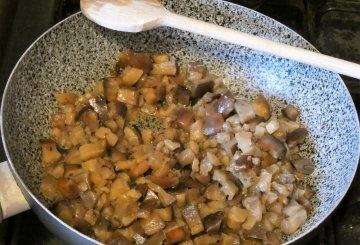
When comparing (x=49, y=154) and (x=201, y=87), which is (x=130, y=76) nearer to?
(x=201, y=87)

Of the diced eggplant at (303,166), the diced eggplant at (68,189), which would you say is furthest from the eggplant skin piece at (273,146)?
the diced eggplant at (68,189)

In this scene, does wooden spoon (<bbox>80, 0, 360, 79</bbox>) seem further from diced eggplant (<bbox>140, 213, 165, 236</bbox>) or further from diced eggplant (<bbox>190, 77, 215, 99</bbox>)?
diced eggplant (<bbox>140, 213, 165, 236</bbox>)

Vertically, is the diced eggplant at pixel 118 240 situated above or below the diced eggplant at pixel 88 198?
below

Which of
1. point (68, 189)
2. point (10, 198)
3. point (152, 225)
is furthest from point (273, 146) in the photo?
point (10, 198)

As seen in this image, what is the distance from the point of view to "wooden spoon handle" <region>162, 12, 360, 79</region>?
101 centimetres

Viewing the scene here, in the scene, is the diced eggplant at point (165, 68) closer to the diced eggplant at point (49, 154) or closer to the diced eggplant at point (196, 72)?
the diced eggplant at point (196, 72)

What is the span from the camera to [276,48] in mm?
1040

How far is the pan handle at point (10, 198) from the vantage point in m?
0.90

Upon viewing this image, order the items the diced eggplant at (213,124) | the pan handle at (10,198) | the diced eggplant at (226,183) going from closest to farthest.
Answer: the pan handle at (10,198)
the diced eggplant at (226,183)
the diced eggplant at (213,124)

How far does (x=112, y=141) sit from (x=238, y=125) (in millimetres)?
270

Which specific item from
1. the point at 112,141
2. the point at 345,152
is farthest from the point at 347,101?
the point at 112,141

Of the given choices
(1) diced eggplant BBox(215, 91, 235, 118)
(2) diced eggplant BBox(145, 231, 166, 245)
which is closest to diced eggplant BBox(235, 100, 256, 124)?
(1) diced eggplant BBox(215, 91, 235, 118)

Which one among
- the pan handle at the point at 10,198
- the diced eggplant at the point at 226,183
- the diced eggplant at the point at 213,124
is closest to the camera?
the pan handle at the point at 10,198

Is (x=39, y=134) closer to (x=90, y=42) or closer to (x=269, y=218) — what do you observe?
(x=90, y=42)
